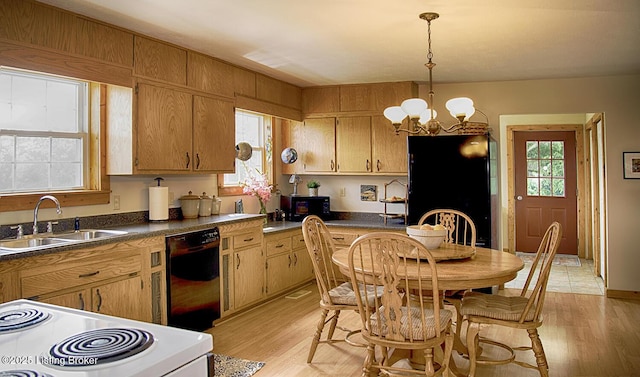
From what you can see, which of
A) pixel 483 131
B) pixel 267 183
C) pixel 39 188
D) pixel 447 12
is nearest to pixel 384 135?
pixel 483 131

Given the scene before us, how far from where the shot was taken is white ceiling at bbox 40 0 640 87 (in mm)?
2980

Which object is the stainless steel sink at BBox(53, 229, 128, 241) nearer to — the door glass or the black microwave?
the black microwave

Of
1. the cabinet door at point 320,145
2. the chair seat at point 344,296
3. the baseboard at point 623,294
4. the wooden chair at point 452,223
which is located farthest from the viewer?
the cabinet door at point 320,145

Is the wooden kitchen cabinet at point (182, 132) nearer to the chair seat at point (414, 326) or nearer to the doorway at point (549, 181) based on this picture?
the chair seat at point (414, 326)

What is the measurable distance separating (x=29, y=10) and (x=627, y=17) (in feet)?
12.2

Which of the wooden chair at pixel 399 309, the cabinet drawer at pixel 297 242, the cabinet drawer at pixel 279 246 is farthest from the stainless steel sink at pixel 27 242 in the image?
the cabinet drawer at pixel 297 242

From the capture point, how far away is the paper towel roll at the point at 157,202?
12.8ft

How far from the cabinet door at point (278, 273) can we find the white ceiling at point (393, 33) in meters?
1.89

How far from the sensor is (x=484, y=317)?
2826mm

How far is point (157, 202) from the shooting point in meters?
3.93

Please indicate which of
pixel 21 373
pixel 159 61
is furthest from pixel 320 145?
pixel 21 373

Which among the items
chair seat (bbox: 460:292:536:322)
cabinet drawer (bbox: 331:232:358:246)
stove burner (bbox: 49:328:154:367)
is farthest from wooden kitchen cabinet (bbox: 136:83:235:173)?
stove burner (bbox: 49:328:154:367)

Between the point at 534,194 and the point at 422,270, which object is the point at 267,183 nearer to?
the point at 422,270

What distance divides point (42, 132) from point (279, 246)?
238 centimetres
